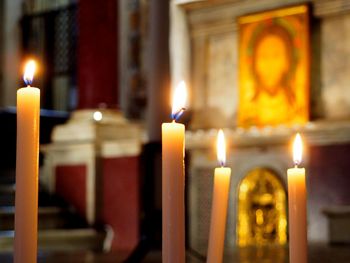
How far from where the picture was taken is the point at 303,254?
55.2 inches

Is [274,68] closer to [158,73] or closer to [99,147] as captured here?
[158,73]

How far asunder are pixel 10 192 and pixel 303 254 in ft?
20.1

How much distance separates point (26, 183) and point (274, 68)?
169 inches

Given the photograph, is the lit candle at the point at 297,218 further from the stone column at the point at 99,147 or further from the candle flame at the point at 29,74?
the stone column at the point at 99,147

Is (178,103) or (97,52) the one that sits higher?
(97,52)

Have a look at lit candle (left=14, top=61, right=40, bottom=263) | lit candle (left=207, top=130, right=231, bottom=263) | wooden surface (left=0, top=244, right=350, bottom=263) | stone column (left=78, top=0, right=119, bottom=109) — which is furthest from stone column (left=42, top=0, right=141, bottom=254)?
lit candle (left=14, top=61, right=40, bottom=263)

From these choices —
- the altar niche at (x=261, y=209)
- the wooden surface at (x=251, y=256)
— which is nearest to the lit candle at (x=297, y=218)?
the wooden surface at (x=251, y=256)

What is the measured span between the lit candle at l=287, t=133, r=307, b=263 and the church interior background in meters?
1.82

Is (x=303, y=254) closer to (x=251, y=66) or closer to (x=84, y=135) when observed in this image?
(x=251, y=66)

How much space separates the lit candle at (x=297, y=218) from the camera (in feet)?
4.59

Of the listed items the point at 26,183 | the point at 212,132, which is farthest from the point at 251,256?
the point at 26,183

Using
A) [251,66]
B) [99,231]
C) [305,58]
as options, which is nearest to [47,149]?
[99,231]

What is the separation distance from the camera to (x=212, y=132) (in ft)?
18.4

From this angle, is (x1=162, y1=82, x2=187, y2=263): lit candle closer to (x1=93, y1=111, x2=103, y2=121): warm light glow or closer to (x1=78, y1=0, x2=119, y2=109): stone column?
(x1=93, y1=111, x2=103, y2=121): warm light glow
